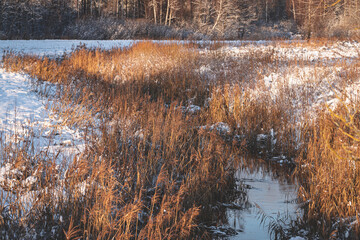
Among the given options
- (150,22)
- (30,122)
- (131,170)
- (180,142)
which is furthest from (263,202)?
(150,22)

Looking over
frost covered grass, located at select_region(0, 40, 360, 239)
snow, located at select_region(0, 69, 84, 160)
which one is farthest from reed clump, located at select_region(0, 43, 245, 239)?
snow, located at select_region(0, 69, 84, 160)

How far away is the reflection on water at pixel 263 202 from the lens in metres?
3.66

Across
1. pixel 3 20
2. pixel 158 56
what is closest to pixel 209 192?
pixel 158 56

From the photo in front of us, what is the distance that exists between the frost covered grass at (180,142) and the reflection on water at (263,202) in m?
0.26

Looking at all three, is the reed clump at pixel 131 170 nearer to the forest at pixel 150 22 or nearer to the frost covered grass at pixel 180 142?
the frost covered grass at pixel 180 142

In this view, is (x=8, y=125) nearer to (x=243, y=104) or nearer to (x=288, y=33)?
(x=243, y=104)

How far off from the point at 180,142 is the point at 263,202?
155 centimetres

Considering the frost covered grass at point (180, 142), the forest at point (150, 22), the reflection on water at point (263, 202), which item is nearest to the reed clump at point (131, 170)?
the frost covered grass at point (180, 142)

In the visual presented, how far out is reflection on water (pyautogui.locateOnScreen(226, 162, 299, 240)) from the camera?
366 cm

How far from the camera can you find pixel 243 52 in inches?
471

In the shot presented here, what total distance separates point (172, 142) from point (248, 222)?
1524 millimetres

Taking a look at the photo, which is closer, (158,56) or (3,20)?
(158,56)

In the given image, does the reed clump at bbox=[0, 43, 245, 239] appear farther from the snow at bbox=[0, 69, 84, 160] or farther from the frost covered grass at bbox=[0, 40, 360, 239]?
the snow at bbox=[0, 69, 84, 160]

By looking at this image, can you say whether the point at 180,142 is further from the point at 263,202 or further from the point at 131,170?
the point at 263,202
